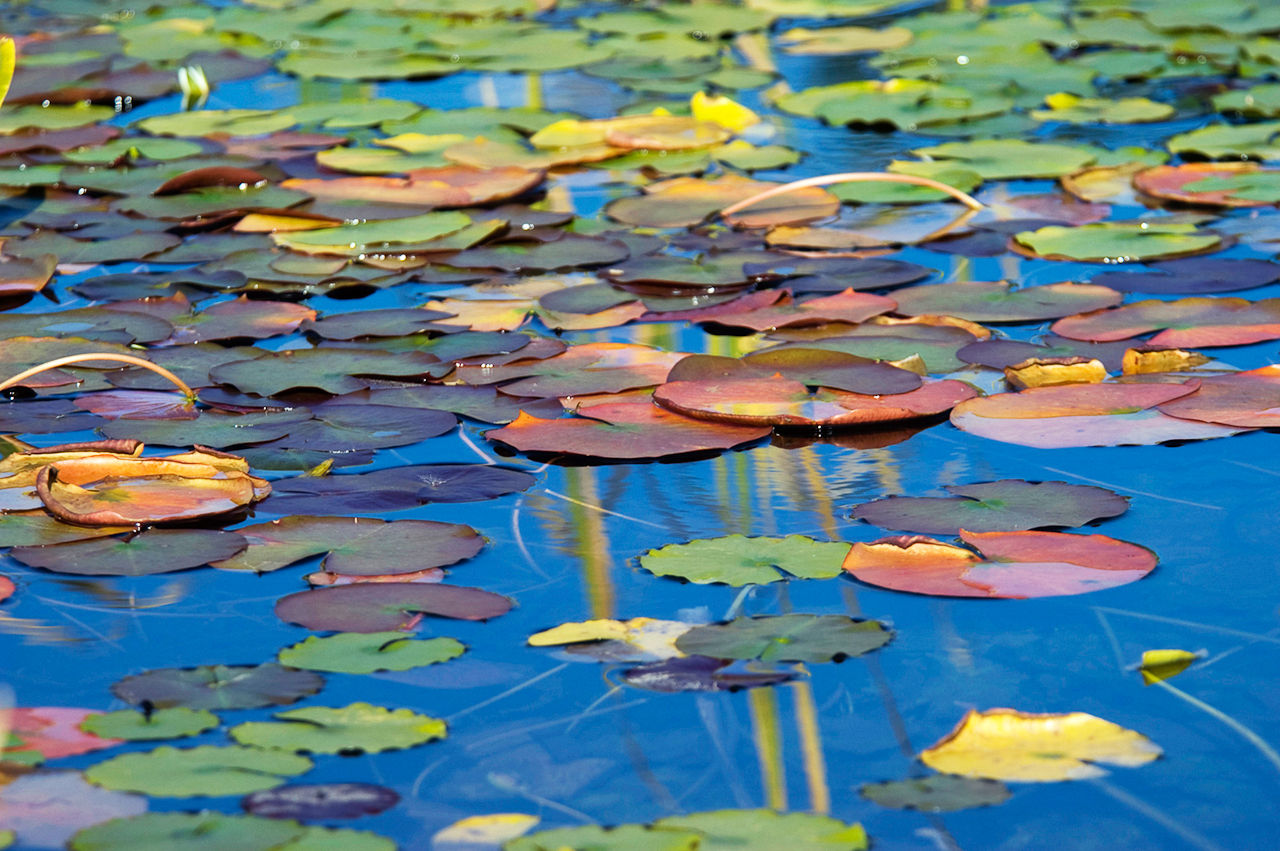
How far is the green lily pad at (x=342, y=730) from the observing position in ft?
5.05

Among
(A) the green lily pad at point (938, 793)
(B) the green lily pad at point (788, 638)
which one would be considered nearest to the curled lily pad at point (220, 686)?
(B) the green lily pad at point (788, 638)

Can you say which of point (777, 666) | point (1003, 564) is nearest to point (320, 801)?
point (777, 666)

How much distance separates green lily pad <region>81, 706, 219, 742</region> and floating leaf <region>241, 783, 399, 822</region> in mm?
155

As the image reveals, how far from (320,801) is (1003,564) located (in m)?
0.90

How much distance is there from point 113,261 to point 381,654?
6.03ft

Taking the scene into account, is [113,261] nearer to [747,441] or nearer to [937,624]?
[747,441]

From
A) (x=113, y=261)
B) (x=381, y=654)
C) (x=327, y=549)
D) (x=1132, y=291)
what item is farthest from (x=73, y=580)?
(x=1132, y=291)

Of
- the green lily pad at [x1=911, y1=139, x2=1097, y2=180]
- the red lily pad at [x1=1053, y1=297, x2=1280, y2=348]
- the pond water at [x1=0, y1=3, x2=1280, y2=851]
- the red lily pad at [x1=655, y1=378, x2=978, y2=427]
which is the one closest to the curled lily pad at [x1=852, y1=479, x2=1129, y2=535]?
the pond water at [x1=0, y1=3, x2=1280, y2=851]

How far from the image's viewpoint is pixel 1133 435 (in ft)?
7.59

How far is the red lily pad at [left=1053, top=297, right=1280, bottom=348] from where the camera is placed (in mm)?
2693

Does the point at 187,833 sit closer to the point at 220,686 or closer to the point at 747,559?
the point at 220,686

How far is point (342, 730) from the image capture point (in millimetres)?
1570

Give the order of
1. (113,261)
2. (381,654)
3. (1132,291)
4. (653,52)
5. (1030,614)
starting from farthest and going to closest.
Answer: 1. (653,52)
2. (113,261)
3. (1132,291)
4. (1030,614)
5. (381,654)

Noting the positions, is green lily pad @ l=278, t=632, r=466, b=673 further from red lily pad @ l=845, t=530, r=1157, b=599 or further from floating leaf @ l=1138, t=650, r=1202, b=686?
floating leaf @ l=1138, t=650, r=1202, b=686
